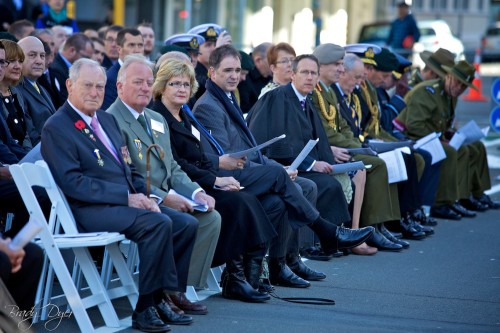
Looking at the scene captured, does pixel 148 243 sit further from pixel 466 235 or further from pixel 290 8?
pixel 290 8

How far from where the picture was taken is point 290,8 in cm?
3731

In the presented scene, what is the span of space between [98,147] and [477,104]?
70.0 feet

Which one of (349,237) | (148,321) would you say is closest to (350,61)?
(349,237)

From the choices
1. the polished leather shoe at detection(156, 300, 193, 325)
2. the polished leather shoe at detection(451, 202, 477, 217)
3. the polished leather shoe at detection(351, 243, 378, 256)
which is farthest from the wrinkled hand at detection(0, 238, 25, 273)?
the polished leather shoe at detection(451, 202, 477, 217)

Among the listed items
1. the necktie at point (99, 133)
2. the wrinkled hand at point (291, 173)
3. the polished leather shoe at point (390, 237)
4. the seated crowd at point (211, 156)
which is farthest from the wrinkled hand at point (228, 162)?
the polished leather shoe at point (390, 237)

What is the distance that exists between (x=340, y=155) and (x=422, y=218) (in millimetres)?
2330

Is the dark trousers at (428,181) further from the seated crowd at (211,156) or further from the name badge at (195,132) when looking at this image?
the name badge at (195,132)

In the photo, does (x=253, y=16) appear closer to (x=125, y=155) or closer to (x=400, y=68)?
(x=400, y=68)

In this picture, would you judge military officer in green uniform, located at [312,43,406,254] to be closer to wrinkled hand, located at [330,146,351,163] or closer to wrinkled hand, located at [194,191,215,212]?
wrinkled hand, located at [330,146,351,163]

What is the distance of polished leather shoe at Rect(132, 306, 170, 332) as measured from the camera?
7246 mm

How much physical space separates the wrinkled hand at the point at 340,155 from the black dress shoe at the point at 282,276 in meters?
2.01

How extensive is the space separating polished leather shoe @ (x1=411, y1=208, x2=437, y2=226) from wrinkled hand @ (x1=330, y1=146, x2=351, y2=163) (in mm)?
1916

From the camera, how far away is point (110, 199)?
24.1 ft

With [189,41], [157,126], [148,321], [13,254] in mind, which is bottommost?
[148,321]
